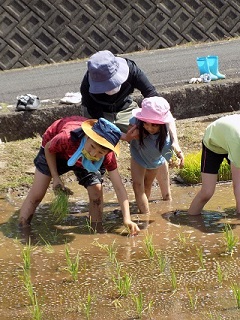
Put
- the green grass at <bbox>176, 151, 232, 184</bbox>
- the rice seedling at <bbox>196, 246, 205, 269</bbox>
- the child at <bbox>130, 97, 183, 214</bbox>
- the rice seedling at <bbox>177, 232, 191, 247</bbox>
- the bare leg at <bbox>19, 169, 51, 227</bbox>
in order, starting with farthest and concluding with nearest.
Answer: the green grass at <bbox>176, 151, 232, 184</bbox> < the bare leg at <bbox>19, 169, 51, 227</bbox> < the child at <bbox>130, 97, 183, 214</bbox> < the rice seedling at <bbox>177, 232, 191, 247</bbox> < the rice seedling at <bbox>196, 246, 205, 269</bbox>

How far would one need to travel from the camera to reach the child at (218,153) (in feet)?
17.0

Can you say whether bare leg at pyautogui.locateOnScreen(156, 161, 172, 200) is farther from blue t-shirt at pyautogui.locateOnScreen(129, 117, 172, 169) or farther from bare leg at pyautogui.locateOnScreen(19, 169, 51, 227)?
bare leg at pyautogui.locateOnScreen(19, 169, 51, 227)

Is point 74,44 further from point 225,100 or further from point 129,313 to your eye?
point 129,313

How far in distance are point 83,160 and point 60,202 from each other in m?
0.34

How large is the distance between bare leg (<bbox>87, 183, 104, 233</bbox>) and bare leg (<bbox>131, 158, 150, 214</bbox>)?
1.05 ft

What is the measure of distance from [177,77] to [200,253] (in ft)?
17.1

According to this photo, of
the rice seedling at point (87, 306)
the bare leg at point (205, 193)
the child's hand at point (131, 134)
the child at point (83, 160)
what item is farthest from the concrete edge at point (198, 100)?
the rice seedling at point (87, 306)

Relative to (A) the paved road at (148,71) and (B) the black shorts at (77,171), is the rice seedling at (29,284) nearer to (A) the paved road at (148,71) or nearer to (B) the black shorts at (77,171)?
(B) the black shorts at (77,171)

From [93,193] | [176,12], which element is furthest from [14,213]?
[176,12]

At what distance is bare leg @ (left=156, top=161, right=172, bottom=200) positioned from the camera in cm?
579

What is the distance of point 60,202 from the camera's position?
5273 millimetres

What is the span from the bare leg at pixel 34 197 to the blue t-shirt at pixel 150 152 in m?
0.63

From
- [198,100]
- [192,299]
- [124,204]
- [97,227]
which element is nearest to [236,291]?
[192,299]

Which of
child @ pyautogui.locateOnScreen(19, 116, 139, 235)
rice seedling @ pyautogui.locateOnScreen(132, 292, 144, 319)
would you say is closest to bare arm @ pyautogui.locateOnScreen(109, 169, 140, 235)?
child @ pyautogui.locateOnScreen(19, 116, 139, 235)
